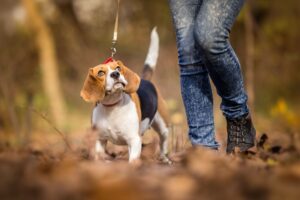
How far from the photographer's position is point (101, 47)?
46.6 ft

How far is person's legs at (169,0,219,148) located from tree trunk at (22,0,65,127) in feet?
28.0

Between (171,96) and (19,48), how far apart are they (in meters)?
3.30

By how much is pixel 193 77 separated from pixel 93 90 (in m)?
0.98

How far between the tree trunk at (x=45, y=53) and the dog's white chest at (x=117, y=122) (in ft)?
25.1

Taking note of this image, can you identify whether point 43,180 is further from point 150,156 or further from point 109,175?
point 150,156

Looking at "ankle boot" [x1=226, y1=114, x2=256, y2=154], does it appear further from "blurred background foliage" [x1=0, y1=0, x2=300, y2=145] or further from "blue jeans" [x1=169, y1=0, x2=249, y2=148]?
"blurred background foliage" [x1=0, y1=0, x2=300, y2=145]

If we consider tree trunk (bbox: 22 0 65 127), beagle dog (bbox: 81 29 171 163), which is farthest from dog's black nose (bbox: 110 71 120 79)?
tree trunk (bbox: 22 0 65 127)

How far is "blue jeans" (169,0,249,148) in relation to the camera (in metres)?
3.54

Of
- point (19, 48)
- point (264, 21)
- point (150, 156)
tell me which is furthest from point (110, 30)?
point (150, 156)

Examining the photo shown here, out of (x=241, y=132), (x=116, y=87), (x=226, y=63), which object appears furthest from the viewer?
(x=116, y=87)

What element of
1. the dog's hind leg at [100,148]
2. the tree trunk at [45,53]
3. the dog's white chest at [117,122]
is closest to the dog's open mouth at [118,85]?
the dog's white chest at [117,122]

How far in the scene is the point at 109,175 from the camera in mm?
2008

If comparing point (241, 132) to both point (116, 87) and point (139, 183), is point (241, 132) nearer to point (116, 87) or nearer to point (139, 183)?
point (116, 87)

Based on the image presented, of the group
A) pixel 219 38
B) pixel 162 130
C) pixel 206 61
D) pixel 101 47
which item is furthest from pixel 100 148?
pixel 101 47
